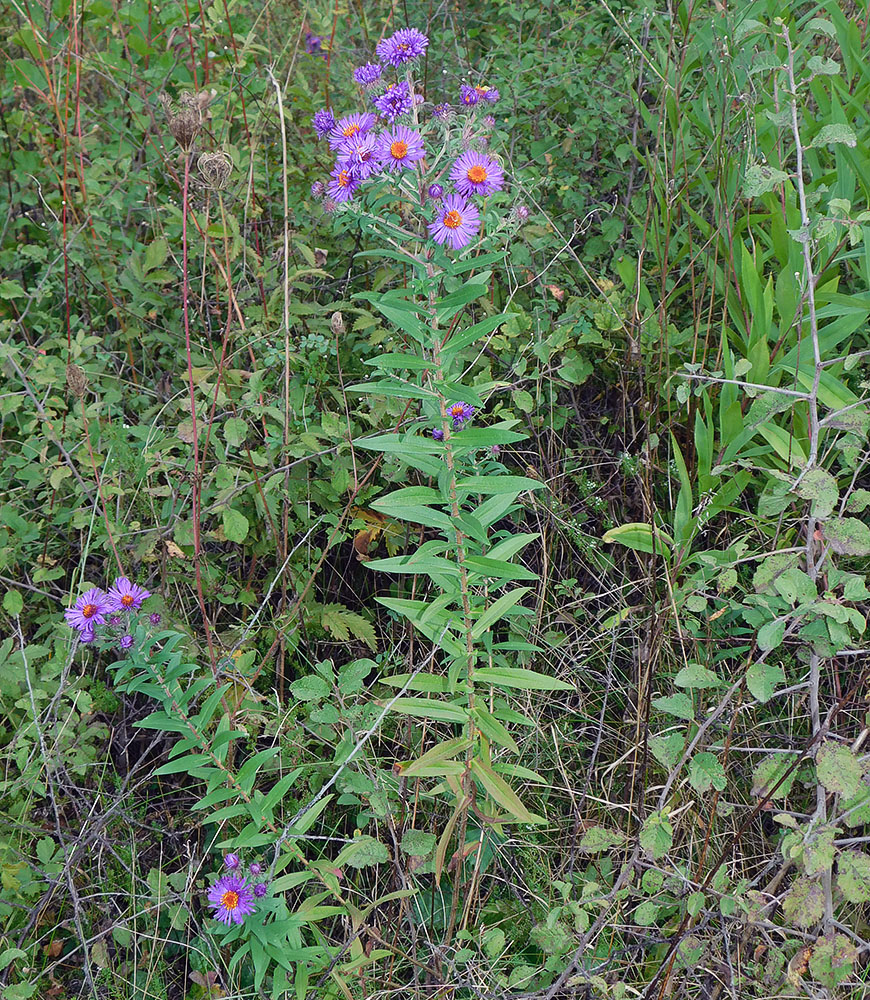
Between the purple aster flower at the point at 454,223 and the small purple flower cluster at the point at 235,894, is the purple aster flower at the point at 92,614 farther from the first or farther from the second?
the purple aster flower at the point at 454,223

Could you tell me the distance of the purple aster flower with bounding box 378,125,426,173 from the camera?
52.0 inches

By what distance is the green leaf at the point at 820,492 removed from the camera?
1.43 metres

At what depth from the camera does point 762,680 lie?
1.45 metres

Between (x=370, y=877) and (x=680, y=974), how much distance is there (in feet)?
2.06

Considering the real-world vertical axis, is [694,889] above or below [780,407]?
below

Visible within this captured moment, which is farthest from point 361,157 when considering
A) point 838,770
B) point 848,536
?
point 838,770

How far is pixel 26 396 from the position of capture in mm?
2383

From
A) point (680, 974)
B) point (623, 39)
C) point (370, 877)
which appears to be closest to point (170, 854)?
point (370, 877)

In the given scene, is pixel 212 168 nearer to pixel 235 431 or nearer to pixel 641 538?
pixel 235 431

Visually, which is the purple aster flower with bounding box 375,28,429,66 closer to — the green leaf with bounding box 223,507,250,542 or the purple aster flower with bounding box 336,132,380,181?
the purple aster flower with bounding box 336,132,380,181

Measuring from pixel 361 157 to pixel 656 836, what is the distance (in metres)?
1.18

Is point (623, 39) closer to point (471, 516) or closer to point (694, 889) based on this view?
point (471, 516)

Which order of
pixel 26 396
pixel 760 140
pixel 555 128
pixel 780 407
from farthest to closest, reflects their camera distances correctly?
1. pixel 555 128
2. pixel 26 396
3. pixel 760 140
4. pixel 780 407

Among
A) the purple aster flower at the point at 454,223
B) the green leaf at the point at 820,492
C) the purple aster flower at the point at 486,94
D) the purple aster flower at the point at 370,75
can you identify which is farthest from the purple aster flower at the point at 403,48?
the green leaf at the point at 820,492
